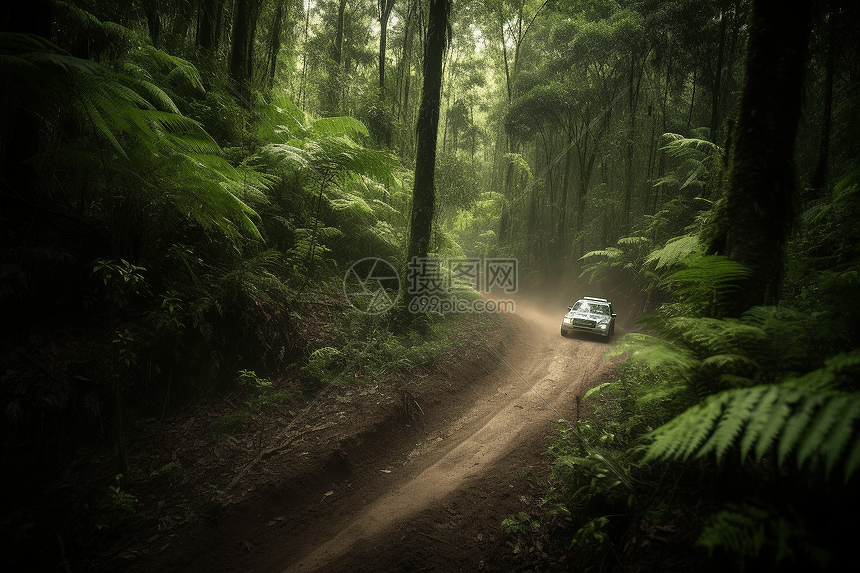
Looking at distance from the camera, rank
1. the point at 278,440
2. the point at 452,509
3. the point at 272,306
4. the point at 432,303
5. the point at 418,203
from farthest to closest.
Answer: the point at 432,303, the point at 418,203, the point at 272,306, the point at 278,440, the point at 452,509

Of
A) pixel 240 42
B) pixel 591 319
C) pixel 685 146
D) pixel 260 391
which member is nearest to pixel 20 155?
pixel 260 391

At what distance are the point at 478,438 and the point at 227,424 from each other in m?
3.85

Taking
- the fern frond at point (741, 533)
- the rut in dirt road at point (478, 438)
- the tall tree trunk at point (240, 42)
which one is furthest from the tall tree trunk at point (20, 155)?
the fern frond at point (741, 533)

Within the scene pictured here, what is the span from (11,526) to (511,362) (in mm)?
8757

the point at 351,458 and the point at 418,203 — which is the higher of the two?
the point at 418,203

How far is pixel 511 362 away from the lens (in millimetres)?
9625

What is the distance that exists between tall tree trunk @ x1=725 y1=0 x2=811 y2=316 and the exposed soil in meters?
3.26

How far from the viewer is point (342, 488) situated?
4.79 metres

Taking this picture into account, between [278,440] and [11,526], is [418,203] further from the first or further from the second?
[11,526]

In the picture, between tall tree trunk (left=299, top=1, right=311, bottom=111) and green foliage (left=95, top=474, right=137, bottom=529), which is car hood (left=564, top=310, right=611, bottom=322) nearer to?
green foliage (left=95, top=474, right=137, bottom=529)

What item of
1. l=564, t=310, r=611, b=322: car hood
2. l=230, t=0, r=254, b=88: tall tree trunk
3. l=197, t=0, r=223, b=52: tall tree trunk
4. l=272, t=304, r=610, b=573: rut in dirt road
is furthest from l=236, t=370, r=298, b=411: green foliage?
l=564, t=310, r=611, b=322: car hood

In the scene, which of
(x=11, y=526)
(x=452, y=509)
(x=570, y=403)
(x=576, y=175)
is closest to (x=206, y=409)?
(x=11, y=526)

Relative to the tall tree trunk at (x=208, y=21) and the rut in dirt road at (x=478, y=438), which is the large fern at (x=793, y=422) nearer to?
the rut in dirt road at (x=478, y=438)

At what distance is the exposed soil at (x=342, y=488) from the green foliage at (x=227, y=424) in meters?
0.08
